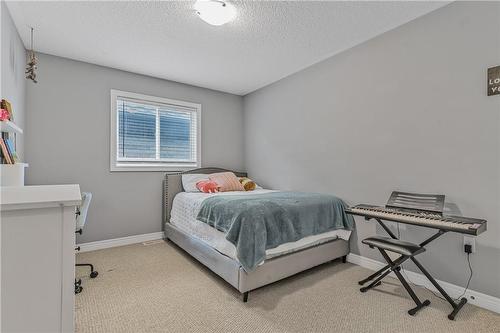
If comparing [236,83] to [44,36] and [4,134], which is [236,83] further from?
[4,134]

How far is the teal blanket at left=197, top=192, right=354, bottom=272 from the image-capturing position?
6.74 ft

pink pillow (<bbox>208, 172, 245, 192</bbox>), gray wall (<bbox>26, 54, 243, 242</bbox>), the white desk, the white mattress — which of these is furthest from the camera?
pink pillow (<bbox>208, 172, 245, 192</bbox>)

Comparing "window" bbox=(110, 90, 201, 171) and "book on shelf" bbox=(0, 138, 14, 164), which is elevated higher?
"window" bbox=(110, 90, 201, 171)

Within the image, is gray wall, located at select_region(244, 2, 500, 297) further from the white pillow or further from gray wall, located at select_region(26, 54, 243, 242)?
gray wall, located at select_region(26, 54, 243, 242)

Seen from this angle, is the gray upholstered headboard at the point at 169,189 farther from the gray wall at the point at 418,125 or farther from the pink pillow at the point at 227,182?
the gray wall at the point at 418,125

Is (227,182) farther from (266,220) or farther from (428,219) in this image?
(428,219)

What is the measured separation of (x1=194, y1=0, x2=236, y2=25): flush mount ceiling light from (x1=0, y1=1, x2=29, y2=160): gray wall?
163 centimetres

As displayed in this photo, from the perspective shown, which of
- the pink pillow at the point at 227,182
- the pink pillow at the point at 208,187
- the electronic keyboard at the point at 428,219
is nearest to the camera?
the electronic keyboard at the point at 428,219

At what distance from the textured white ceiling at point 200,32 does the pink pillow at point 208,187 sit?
5.26ft

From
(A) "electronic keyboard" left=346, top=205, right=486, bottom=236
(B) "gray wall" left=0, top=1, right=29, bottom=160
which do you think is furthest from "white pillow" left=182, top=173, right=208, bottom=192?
(A) "electronic keyboard" left=346, top=205, right=486, bottom=236

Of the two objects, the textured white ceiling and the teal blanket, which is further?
the textured white ceiling

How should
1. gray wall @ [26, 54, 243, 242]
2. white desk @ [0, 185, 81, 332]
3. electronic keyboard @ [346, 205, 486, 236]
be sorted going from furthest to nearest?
gray wall @ [26, 54, 243, 242] → electronic keyboard @ [346, 205, 486, 236] → white desk @ [0, 185, 81, 332]

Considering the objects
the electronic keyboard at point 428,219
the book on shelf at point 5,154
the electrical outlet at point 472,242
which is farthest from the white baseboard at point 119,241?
the electrical outlet at point 472,242

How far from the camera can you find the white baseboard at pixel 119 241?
3.27m
